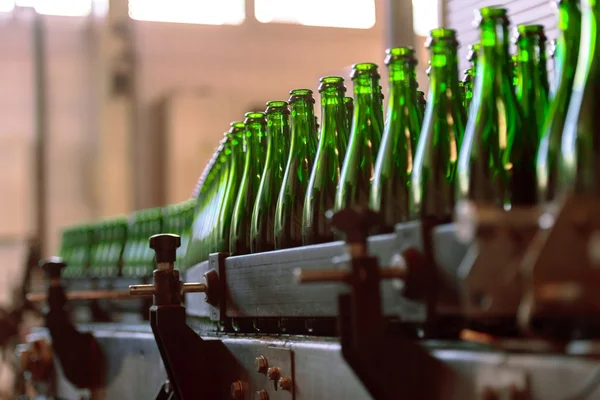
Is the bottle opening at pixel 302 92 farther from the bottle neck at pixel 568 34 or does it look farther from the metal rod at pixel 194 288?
the bottle neck at pixel 568 34

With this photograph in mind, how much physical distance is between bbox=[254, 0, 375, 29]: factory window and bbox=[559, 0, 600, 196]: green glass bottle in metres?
5.86

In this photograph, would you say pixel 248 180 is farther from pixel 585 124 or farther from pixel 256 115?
pixel 585 124

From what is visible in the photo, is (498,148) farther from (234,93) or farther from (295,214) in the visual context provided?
(234,93)

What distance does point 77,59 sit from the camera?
6.29 m

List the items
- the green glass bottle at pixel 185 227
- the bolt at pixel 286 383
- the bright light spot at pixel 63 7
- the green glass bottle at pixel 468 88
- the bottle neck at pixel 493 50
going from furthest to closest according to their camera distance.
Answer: the bright light spot at pixel 63 7 < the green glass bottle at pixel 185 227 < the green glass bottle at pixel 468 88 < the bolt at pixel 286 383 < the bottle neck at pixel 493 50

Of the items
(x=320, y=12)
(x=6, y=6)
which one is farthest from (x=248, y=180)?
(x=320, y=12)

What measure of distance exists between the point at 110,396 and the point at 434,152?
1.30 metres

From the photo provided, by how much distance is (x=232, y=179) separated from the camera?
1667 mm

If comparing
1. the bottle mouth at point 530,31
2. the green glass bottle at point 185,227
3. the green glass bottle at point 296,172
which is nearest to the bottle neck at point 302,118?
the green glass bottle at point 296,172

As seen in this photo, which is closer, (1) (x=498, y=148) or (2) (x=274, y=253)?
(1) (x=498, y=148)

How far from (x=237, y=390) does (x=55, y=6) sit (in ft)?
18.0

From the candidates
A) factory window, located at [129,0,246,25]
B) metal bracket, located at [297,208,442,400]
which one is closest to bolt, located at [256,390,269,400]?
metal bracket, located at [297,208,442,400]

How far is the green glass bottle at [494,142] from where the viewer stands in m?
0.92

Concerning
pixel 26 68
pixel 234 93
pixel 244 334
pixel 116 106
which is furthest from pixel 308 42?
pixel 244 334
